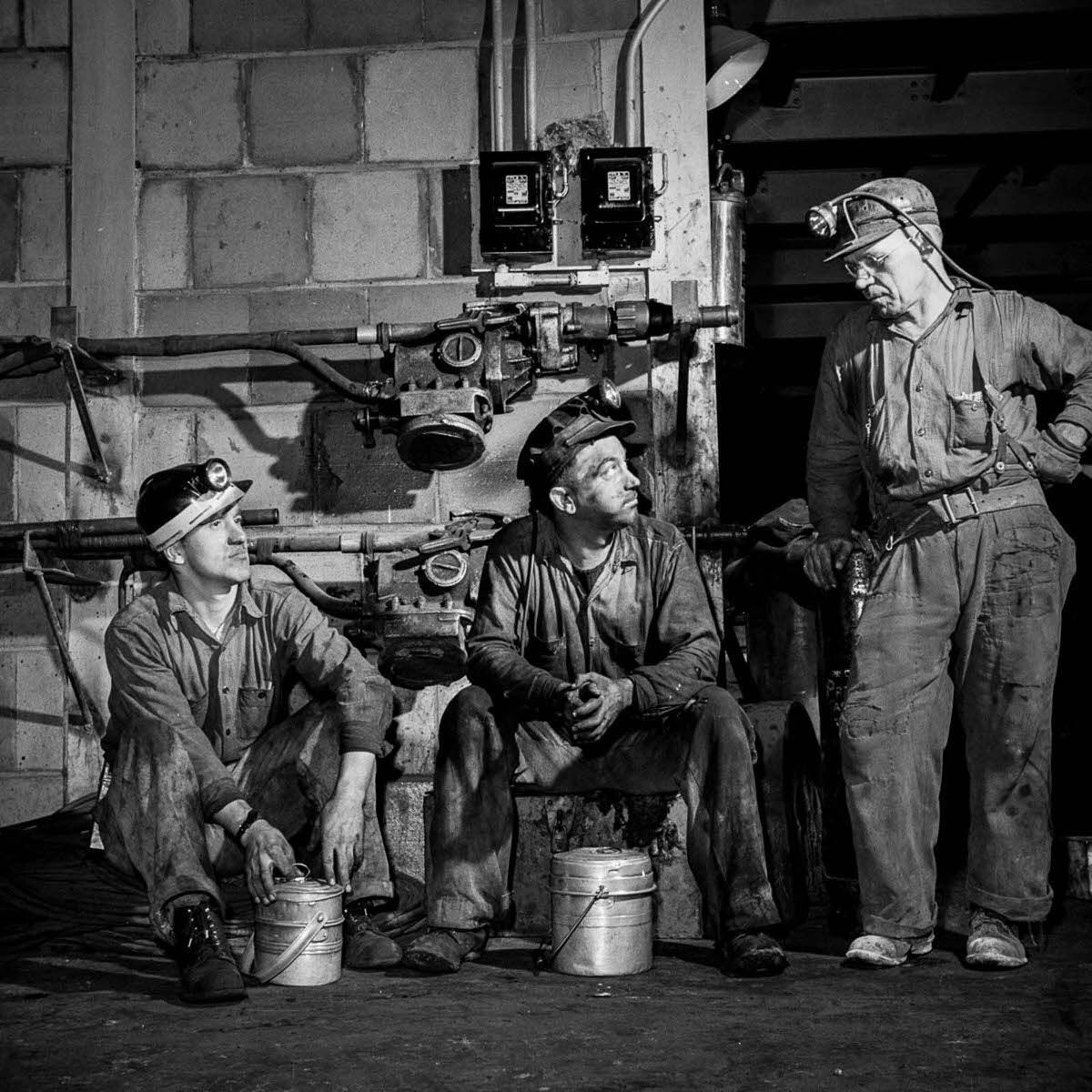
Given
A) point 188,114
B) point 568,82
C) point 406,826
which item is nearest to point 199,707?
point 406,826

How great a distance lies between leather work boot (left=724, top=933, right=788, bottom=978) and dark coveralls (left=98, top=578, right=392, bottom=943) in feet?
2.93

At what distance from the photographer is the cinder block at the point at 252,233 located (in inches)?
203

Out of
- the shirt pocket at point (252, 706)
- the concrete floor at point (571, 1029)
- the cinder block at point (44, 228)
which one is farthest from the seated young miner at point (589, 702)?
the cinder block at point (44, 228)

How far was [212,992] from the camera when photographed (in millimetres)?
3098

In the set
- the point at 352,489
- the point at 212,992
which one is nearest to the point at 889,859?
the point at 212,992

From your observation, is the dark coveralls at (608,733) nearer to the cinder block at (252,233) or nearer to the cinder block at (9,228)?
the cinder block at (252,233)

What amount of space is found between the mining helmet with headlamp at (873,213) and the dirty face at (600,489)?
2.81ft

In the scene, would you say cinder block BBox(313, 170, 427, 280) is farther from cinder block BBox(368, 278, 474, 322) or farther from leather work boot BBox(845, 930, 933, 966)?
leather work boot BBox(845, 930, 933, 966)

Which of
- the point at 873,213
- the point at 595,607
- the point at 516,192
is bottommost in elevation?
the point at 595,607

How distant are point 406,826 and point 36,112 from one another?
9.81ft

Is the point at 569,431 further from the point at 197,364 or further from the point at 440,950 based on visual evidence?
the point at 197,364

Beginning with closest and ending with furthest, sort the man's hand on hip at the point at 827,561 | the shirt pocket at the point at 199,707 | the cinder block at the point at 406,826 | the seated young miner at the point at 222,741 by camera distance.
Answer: the seated young miner at the point at 222,741
the man's hand on hip at the point at 827,561
the shirt pocket at the point at 199,707
the cinder block at the point at 406,826

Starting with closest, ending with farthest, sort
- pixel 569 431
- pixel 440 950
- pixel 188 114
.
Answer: pixel 440 950 < pixel 569 431 < pixel 188 114

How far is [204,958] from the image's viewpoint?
3.20m
